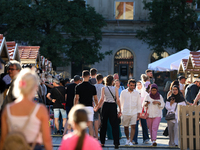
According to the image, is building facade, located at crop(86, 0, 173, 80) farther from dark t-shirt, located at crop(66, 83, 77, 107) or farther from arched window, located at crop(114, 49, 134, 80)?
dark t-shirt, located at crop(66, 83, 77, 107)

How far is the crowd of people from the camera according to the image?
378 cm

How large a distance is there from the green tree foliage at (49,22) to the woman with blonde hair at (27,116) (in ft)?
85.9

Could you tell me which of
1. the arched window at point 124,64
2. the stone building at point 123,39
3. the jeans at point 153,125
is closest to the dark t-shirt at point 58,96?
the jeans at point 153,125

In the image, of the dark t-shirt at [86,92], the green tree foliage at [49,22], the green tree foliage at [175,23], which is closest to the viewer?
the dark t-shirt at [86,92]

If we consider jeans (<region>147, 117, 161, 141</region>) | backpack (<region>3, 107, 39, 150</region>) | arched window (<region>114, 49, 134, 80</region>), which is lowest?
jeans (<region>147, 117, 161, 141</region>)

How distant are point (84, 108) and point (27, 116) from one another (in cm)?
60

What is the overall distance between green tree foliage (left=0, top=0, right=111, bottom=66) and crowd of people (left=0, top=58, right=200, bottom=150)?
17540 millimetres

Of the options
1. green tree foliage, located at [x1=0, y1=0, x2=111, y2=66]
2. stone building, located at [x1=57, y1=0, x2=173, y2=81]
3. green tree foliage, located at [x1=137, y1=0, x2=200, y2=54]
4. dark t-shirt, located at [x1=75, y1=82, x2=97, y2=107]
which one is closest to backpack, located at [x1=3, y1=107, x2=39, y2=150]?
dark t-shirt, located at [x1=75, y1=82, x2=97, y2=107]

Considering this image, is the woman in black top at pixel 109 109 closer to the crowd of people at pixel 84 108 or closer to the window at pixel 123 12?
the crowd of people at pixel 84 108

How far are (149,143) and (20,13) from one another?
73.6 ft

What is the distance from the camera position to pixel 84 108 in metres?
3.75

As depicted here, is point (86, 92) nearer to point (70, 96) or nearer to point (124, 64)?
point (70, 96)

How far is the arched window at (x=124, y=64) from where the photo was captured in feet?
122

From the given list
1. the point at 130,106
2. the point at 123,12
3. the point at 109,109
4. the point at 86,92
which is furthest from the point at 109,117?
the point at 123,12
